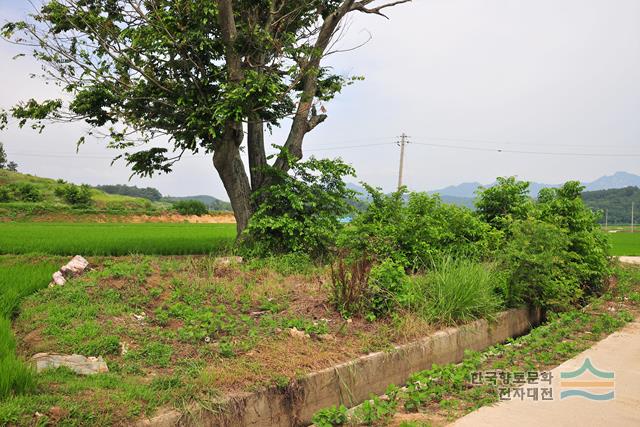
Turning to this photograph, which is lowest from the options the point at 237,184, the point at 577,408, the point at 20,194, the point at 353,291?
the point at 577,408

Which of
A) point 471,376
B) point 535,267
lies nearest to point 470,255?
point 535,267

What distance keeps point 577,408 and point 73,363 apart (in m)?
3.97

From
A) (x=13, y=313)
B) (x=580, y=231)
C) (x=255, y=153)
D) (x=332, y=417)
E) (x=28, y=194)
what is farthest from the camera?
(x=28, y=194)

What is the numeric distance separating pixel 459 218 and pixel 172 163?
21.0ft

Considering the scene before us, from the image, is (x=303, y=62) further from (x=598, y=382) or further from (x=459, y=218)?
(x=598, y=382)

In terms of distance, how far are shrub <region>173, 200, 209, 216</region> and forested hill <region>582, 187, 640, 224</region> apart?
2604 inches

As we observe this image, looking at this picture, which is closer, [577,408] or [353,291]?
[577,408]

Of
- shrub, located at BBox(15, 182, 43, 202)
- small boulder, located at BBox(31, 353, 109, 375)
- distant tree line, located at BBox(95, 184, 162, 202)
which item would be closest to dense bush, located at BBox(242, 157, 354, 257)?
small boulder, located at BBox(31, 353, 109, 375)

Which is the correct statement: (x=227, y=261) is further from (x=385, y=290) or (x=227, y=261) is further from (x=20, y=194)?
(x=20, y=194)

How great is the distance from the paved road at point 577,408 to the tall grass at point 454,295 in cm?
136

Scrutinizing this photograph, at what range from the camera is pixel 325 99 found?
38.7 ft

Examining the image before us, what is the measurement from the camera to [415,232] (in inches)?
311

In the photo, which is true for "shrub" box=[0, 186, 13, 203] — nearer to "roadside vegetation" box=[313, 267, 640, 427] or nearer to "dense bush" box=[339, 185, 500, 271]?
"dense bush" box=[339, 185, 500, 271]

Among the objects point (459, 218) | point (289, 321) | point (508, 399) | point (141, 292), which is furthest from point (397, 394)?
point (459, 218)
